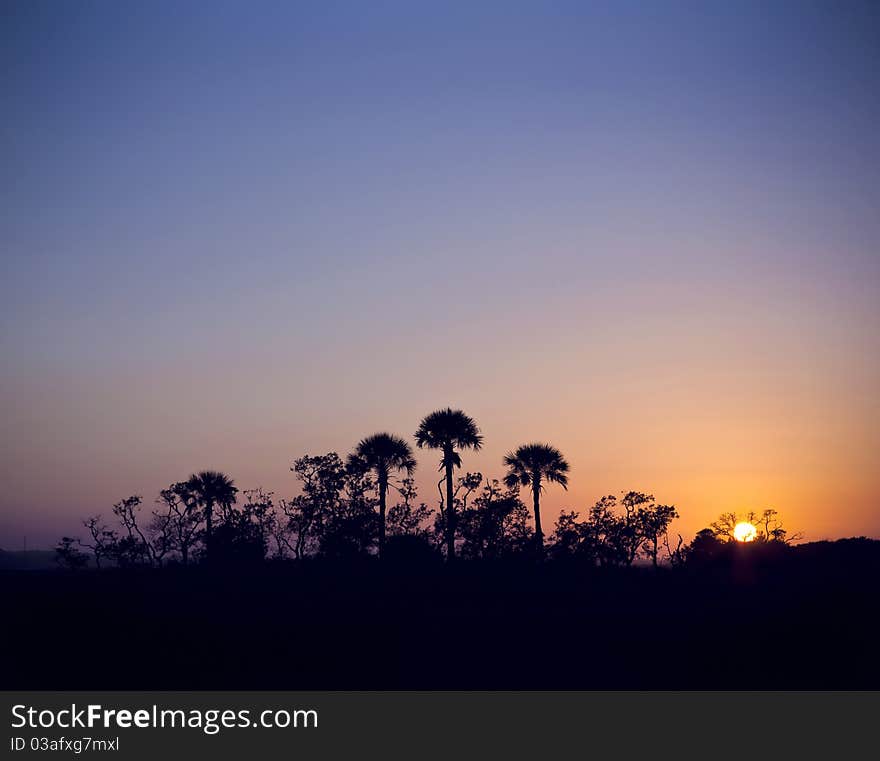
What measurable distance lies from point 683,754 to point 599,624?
14404 mm

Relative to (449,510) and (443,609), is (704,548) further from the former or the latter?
(443,609)

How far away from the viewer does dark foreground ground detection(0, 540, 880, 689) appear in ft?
88.0

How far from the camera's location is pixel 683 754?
2047cm

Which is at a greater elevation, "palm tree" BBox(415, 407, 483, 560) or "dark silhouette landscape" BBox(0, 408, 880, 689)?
"palm tree" BBox(415, 407, 483, 560)

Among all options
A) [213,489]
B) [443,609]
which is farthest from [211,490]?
[443,609]

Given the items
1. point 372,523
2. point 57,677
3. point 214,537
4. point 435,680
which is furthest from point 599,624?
point 214,537

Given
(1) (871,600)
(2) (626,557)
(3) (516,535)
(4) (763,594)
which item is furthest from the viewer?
(2) (626,557)

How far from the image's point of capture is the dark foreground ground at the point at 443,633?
88.0 feet

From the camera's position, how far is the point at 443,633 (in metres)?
32.7

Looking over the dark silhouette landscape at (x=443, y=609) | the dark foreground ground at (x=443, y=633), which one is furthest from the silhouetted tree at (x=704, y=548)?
the dark foreground ground at (x=443, y=633)

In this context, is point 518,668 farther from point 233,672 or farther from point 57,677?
point 57,677

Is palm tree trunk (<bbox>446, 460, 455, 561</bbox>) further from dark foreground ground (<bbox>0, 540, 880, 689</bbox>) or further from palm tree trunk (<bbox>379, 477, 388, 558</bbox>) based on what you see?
dark foreground ground (<bbox>0, 540, 880, 689</bbox>)

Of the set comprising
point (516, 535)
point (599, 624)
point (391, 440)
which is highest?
point (391, 440)

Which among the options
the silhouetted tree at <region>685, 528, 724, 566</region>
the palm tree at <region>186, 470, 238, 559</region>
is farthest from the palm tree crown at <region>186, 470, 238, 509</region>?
the silhouetted tree at <region>685, 528, 724, 566</region>
